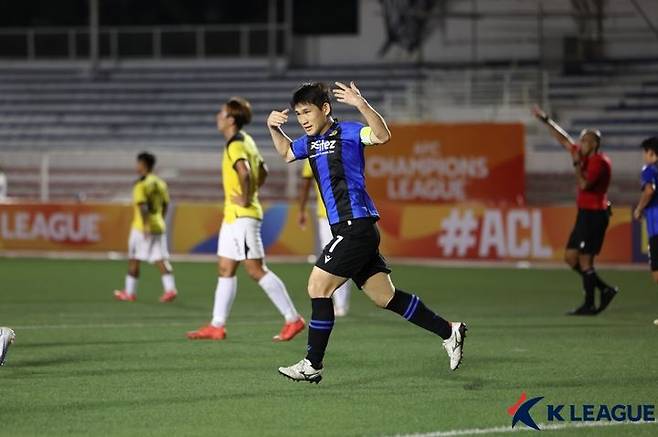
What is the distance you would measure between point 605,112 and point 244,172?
66.4 ft

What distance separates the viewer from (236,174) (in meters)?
12.3

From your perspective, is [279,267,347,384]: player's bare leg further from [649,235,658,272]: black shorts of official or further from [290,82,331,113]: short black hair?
[649,235,658,272]: black shorts of official

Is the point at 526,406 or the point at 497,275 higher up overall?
the point at 526,406

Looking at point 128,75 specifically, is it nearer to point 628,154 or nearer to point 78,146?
point 78,146

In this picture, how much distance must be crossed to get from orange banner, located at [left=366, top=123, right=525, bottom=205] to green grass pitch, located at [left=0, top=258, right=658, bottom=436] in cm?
832

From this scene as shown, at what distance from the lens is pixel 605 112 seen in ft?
101

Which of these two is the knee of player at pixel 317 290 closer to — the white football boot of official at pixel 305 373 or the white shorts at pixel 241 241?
the white football boot of official at pixel 305 373

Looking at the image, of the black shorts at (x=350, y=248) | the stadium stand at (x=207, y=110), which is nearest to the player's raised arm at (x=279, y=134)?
the black shorts at (x=350, y=248)

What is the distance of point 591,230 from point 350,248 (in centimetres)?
624

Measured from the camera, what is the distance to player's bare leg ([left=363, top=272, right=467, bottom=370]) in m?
9.51

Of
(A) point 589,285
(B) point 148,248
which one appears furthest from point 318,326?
(B) point 148,248

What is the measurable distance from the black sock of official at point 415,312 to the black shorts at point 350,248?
17.1 inches

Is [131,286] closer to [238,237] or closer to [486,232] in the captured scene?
[238,237]

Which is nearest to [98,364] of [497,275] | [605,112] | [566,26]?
[497,275]
